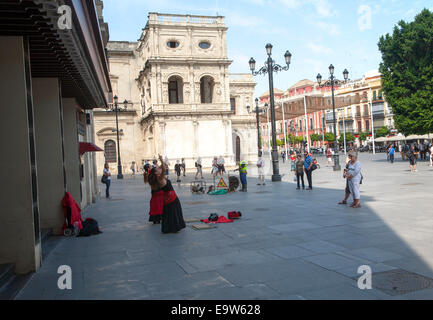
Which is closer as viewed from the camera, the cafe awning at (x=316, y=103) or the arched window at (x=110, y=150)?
the cafe awning at (x=316, y=103)

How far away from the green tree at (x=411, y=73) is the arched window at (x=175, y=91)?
2164 centimetres

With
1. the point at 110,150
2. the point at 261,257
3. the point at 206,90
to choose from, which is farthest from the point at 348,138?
the point at 261,257

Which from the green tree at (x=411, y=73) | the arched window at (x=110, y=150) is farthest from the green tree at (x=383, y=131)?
the arched window at (x=110, y=150)

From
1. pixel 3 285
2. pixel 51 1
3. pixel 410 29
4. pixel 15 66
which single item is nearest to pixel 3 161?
pixel 15 66

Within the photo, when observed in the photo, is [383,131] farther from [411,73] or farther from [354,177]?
[354,177]

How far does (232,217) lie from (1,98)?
20.0 ft

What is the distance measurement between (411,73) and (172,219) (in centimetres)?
2731

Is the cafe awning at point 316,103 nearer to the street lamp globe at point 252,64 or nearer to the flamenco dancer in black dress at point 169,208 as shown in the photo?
the street lamp globe at point 252,64

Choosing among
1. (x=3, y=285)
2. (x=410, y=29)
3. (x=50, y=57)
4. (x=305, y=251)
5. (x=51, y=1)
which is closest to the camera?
(x=51, y=1)

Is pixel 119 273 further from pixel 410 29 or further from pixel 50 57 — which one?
pixel 410 29

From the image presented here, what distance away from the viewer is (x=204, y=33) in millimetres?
41812

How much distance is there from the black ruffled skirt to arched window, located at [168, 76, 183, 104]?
36424mm

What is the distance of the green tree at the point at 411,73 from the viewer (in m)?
28.9

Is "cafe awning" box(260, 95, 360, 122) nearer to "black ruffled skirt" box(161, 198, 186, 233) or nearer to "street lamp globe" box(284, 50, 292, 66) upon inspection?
"street lamp globe" box(284, 50, 292, 66)
